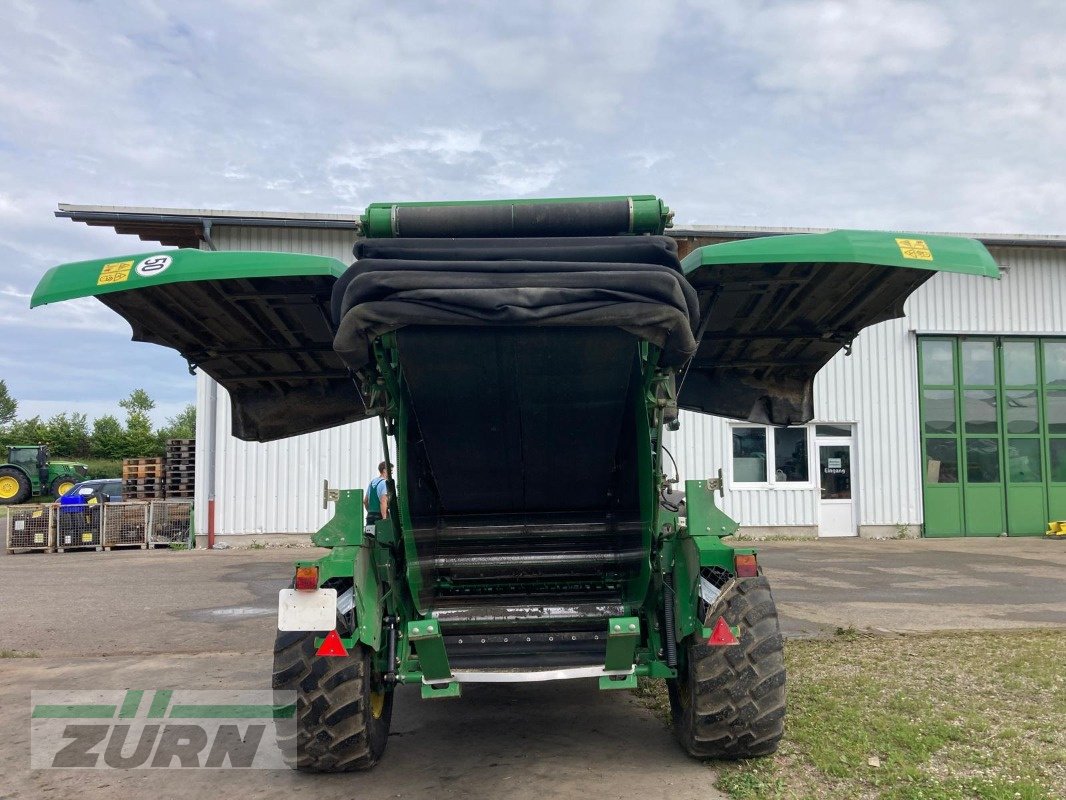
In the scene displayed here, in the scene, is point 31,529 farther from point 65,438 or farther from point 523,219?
point 65,438

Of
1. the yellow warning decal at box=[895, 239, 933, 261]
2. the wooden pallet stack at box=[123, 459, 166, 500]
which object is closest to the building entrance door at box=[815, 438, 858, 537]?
the yellow warning decal at box=[895, 239, 933, 261]

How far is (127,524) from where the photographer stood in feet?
58.4

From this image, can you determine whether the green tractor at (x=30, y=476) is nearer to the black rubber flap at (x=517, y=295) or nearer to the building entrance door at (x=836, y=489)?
the building entrance door at (x=836, y=489)

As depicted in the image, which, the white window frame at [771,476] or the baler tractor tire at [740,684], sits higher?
the white window frame at [771,476]

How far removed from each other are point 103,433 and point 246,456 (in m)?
42.3

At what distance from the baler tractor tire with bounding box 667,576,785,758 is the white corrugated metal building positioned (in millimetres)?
13554

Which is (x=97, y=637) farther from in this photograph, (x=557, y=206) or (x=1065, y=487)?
(x=1065, y=487)

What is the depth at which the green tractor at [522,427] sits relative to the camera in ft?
12.8

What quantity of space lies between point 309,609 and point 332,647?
234mm

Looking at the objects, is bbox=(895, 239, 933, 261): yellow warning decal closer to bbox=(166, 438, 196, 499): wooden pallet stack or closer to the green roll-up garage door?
the green roll-up garage door

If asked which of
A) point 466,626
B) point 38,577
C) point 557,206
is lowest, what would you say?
point 38,577

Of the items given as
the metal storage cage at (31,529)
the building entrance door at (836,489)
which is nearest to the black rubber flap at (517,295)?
the building entrance door at (836,489)

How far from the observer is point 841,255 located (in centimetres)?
386

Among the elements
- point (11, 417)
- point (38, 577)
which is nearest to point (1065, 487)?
point (38, 577)
